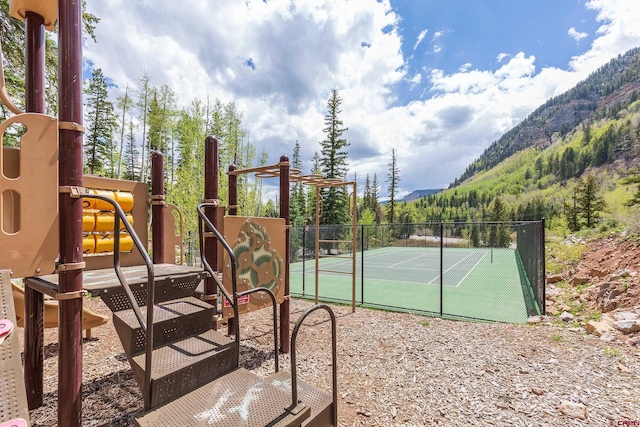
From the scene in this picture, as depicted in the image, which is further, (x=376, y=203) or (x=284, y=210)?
(x=376, y=203)

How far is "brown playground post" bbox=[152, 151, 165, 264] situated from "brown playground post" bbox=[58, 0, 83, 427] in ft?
6.30

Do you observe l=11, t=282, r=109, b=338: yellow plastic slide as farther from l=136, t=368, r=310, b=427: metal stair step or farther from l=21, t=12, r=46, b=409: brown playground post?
l=136, t=368, r=310, b=427: metal stair step

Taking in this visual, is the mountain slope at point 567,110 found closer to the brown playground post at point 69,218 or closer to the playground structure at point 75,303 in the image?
the playground structure at point 75,303

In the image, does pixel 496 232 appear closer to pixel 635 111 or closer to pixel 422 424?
pixel 422 424

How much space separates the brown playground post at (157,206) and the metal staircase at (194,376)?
4.90 ft

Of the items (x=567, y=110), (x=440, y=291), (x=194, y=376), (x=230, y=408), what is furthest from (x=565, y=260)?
(x=567, y=110)

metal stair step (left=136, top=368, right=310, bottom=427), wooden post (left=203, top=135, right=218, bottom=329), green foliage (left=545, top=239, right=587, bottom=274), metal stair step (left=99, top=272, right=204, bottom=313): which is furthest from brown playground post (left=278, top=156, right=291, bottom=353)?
green foliage (left=545, top=239, right=587, bottom=274)

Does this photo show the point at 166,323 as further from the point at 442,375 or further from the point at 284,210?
the point at 442,375

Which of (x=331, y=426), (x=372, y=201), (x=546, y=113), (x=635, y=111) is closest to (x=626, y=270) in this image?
(x=331, y=426)

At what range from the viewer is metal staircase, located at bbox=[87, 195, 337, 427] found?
172cm

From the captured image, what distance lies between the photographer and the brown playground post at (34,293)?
8.48ft

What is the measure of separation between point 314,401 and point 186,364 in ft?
3.03

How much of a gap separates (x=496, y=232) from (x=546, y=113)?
194629 mm

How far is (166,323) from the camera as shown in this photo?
2268mm
